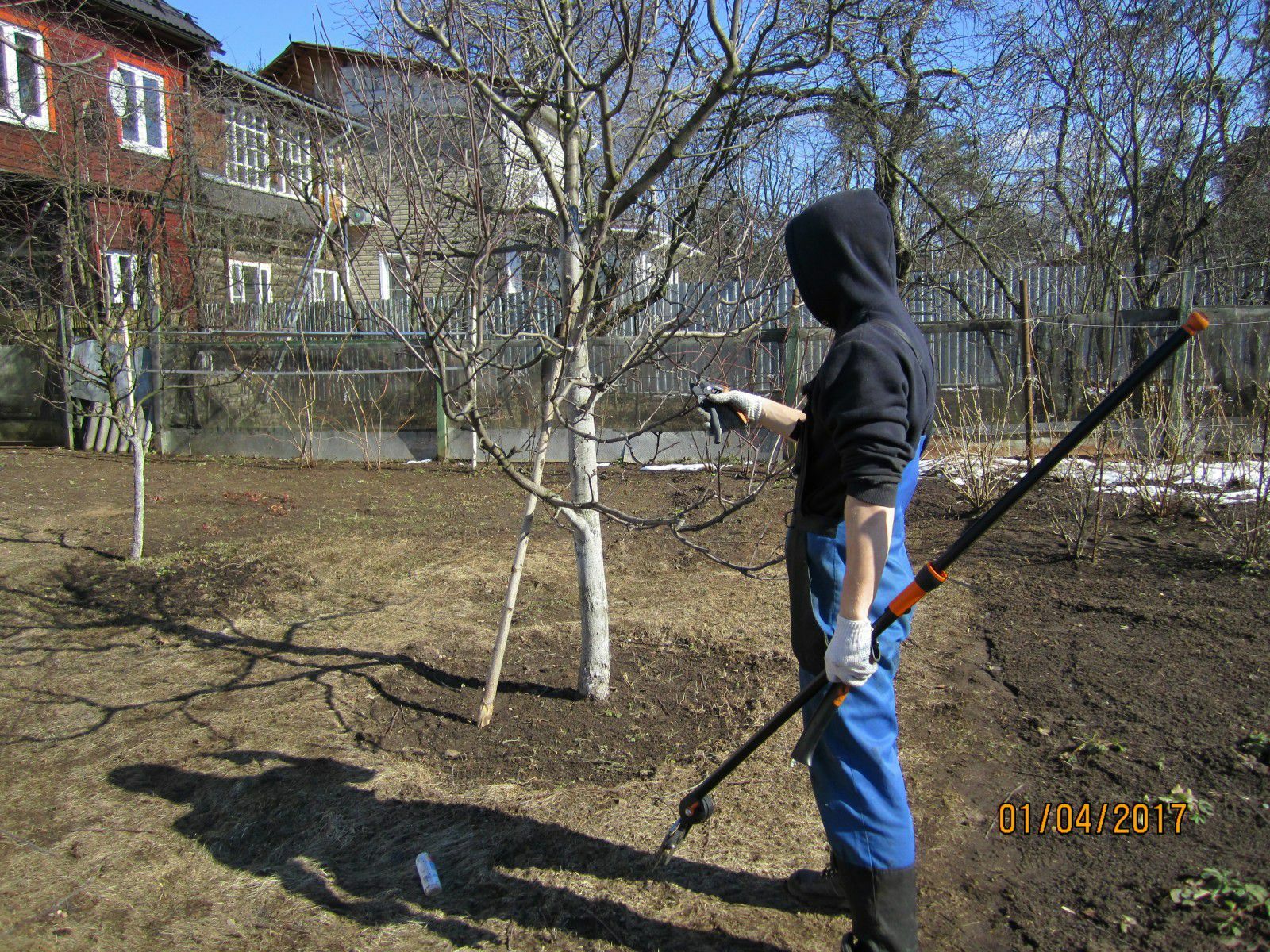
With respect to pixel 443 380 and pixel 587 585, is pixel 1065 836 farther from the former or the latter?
pixel 443 380

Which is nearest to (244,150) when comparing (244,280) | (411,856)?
(244,280)

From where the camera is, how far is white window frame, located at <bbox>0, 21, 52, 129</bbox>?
645 cm

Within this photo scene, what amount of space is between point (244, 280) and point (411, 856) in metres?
13.4

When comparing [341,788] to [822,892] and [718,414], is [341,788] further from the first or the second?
[718,414]

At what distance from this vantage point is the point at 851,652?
193 cm

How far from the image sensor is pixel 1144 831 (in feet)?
8.64

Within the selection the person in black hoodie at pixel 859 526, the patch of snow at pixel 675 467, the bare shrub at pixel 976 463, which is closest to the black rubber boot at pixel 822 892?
the person in black hoodie at pixel 859 526

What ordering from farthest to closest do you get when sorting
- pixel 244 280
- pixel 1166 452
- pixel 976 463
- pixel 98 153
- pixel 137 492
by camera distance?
pixel 244 280 < pixel 976 463 < pixel 98 153 < pixel 1166 452 < pixel 137 492

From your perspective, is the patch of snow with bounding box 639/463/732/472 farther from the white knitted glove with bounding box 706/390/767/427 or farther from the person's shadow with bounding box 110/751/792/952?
the white knitted glove with bounding box 706/390/767/427

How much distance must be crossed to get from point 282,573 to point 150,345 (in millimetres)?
6979

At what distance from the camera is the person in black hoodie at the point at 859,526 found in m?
1.91

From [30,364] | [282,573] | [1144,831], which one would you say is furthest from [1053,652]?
[30,364]

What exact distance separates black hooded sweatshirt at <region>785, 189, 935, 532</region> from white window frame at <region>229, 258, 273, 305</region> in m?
12.9
